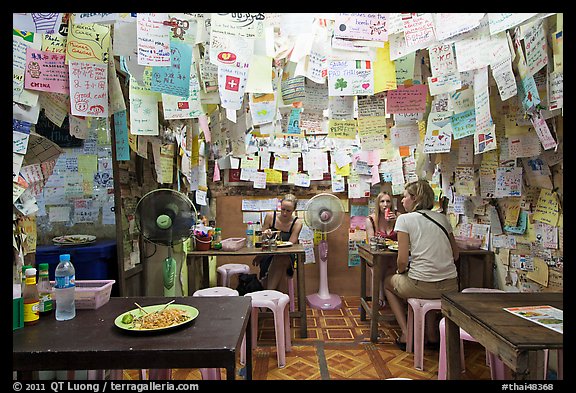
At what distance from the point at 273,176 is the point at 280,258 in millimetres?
1484

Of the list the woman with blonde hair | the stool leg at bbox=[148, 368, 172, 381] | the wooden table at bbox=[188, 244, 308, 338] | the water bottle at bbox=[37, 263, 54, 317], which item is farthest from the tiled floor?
the water bottle at bbox=[37, 263, 54, 317]

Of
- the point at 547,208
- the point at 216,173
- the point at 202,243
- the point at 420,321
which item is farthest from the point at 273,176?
the point at 547,208

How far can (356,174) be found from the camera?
5.34 meters

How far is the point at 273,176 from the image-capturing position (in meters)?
5.42

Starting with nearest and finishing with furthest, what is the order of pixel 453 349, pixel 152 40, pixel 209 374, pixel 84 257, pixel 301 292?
pixel 453 349 < pixel 152 40 < pixel 209 374 < pixel 84 257 < pixel 301 292

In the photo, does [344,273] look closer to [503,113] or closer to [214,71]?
[503,113]

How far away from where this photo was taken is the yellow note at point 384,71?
267cm

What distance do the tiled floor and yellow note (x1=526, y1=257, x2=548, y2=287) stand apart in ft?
2.72

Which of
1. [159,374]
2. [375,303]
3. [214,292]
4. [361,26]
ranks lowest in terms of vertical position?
[375,303]

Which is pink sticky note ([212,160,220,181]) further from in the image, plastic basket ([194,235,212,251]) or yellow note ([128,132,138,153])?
yellow note ([128,132,138,153])

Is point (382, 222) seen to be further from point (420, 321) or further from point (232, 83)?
point (232, 83)

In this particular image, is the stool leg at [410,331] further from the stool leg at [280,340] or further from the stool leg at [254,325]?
the stool leg at [254,325]

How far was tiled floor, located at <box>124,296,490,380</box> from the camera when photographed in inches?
112
